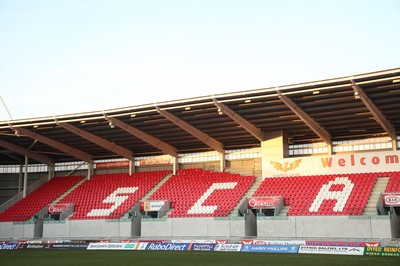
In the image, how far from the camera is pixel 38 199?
162 ft

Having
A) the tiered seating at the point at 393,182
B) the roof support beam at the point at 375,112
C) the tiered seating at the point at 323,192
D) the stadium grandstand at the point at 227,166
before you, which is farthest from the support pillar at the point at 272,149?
the tiered seating at the point at 393,182

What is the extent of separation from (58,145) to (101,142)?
4.65 metres

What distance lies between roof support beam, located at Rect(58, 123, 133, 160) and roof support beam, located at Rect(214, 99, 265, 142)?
1366 centimetres

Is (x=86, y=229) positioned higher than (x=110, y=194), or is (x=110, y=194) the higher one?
(x=110, y=194)

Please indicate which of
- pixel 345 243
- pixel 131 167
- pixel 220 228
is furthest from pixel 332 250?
pixel 131 167

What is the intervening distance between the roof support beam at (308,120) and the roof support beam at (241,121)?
14.4 ft

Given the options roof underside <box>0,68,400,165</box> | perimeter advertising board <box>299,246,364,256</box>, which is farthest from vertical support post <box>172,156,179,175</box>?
perimeter advertising board <box>299,246,364,256</box>

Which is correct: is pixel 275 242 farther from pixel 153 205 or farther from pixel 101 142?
pixel 101 142

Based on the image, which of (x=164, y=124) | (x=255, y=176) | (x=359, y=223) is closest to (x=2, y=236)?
(x=164, y=124)

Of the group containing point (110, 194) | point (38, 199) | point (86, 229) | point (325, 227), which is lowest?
point (86, 229)

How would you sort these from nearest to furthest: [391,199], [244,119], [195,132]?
[391,199] < [244,119] < [195,132]

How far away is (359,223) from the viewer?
32.3 metres

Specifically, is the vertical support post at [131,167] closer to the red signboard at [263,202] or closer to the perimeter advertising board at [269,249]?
the red signboard at [263,202]

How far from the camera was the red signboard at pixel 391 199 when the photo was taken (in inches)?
1296
